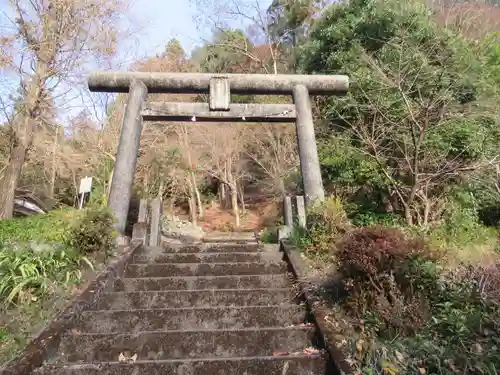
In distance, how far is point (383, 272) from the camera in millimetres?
4051

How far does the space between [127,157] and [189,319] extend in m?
3.98

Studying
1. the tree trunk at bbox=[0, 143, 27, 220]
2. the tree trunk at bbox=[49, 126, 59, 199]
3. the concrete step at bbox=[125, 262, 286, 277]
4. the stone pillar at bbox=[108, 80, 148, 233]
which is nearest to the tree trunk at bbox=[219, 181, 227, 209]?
the tree trunk at bbox=[49, 126, 59, 199]

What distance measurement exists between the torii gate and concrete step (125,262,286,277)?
220 centimetres

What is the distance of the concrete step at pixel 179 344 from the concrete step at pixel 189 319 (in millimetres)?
326

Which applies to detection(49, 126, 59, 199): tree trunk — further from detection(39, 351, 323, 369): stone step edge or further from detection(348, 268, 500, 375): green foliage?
detection(348, 268, 500, 375): green foliage

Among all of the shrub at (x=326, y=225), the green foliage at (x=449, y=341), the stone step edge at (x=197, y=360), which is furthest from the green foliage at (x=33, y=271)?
the green foliage at (x=449, y=341)

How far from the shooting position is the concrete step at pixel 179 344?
3900 mm

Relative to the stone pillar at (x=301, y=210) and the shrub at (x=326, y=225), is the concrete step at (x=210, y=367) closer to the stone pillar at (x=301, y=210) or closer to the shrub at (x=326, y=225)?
the shrub at (x=326, y=225)

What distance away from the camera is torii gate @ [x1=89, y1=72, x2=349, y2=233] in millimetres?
7844

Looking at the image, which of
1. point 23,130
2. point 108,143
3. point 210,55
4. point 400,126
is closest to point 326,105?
point 400,126

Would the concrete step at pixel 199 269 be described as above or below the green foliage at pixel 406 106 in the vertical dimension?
below

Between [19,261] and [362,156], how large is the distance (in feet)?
28.2

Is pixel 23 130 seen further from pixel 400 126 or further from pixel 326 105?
pixel 400 126

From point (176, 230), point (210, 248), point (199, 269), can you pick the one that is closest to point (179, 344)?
point (199, 269)
